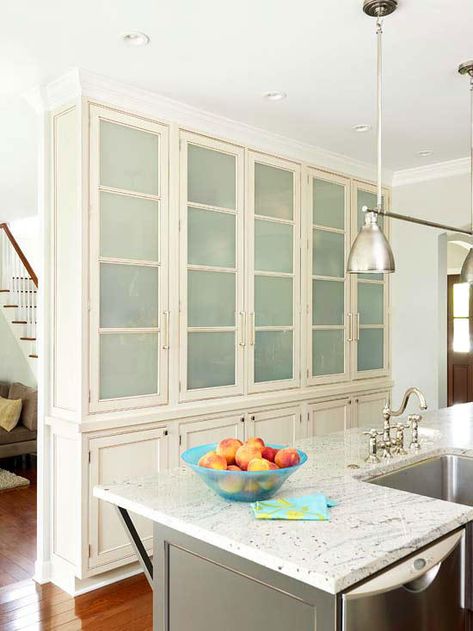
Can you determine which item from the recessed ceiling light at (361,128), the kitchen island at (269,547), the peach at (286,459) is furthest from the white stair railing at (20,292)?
the peach at (286,459)

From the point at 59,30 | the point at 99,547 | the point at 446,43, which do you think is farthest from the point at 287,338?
the point at 59,30

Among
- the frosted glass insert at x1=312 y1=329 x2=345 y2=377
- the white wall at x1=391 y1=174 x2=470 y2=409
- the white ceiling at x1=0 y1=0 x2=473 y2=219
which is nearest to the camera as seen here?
the white ceiling at x1=0 y1=0 x2=473 y2=219

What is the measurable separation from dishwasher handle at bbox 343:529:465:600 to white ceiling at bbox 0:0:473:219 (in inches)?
78.3

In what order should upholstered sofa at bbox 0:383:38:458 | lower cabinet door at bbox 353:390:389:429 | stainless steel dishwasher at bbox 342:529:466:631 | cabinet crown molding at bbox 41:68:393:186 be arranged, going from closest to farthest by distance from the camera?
stainless steel dishwasher at bbox 342:529:466:631, cabinet crown molding at bbox 41:68:393:186, lower cabinet door at bbox 353:390:389:429, upholstered sofa at bbox 0:383:38:458

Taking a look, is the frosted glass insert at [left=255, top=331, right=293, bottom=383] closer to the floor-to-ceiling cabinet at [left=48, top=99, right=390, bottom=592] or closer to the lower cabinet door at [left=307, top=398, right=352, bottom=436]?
the floor-to-ceiling cabinet at [left=48, top=99, right=390, bottom=592]

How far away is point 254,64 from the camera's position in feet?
9.57

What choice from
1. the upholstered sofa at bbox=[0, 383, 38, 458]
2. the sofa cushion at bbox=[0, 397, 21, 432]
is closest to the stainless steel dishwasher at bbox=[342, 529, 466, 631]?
the upholstered sofa at bbox=[0, 383, 38, 458]

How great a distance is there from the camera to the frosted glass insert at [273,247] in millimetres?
4055

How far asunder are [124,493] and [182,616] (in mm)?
395

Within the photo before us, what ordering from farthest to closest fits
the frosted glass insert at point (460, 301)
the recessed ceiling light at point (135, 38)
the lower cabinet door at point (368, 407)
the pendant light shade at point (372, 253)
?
the frosted glass insert at point (460, 301) < the lower cabinet door at point (368, 407) < the recessed ceiling light at point (135, 38) < the pendant light shade at point (372, 253)

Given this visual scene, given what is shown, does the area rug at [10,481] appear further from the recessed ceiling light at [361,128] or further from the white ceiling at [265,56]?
the recessed ceiling light at [361,128]

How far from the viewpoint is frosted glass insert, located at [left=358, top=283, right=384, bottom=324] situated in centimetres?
488

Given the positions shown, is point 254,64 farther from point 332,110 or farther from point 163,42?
point 332,110

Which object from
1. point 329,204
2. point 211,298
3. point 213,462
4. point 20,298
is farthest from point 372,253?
point 20,298
